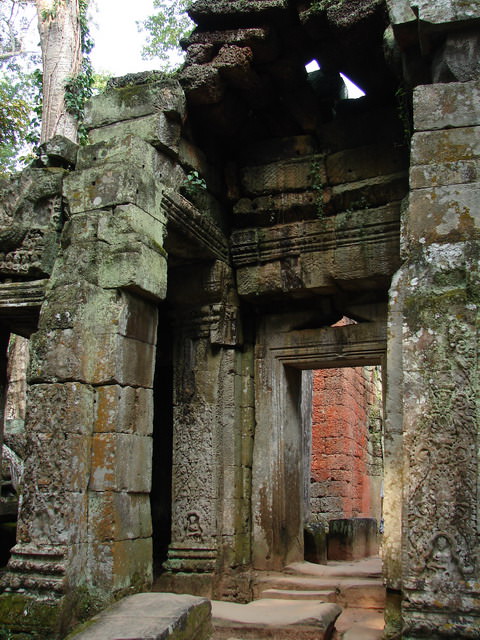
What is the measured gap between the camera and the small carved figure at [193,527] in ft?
22.2

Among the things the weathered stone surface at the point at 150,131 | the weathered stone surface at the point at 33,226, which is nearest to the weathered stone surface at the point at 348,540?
the weathered stone surface at the point at 33,226

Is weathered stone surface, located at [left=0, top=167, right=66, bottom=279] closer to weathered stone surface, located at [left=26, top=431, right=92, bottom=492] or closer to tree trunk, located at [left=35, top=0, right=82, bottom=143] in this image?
weathered stone surface, located at [left=26, top=431, right=92, bottom=492]

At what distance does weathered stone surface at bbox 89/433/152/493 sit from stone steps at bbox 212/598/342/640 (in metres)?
1.17

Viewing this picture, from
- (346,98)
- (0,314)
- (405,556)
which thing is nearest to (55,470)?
(0,314)

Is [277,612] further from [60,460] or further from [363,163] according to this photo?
[363,163]

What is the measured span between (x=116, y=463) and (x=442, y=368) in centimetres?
234

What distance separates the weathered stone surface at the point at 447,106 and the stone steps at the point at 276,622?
3.48m

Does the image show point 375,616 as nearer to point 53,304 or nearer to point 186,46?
point 53,304

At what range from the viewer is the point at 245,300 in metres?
7.40

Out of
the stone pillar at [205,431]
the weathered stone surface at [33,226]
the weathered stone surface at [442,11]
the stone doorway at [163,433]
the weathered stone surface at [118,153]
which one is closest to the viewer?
the weathered stone surface at [442,11]

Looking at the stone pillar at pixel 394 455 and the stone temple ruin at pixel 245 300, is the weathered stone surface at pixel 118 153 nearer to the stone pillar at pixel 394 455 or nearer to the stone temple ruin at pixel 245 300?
the stone temple ruin at pixel 245 300

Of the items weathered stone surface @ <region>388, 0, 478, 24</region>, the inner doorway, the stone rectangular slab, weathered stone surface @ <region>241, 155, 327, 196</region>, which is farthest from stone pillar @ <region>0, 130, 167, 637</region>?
the inner doorway

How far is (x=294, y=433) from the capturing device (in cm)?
752

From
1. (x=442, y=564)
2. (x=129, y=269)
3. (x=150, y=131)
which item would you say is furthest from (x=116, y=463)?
(x=150, y=131)
